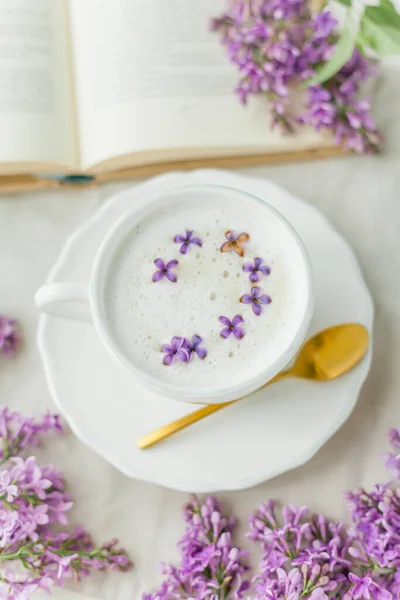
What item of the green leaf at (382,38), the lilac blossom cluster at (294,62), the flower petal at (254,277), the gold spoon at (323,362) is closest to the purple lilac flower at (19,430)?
the gold spoon at (323,362)

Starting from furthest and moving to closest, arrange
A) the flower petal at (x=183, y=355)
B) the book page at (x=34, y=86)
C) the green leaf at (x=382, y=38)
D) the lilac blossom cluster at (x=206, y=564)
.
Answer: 1. the book page at (x=34, y=86)
2. the lilac blossom cluster at (x=206, y=564)
3. the flower petal at (x=183, y=355)
4. the green leaf at (x=382, y=38)

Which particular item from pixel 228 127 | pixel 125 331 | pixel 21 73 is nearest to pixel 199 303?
pixel 125 331

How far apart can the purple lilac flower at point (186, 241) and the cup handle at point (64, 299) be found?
0.39ft

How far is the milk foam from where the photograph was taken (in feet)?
2.76

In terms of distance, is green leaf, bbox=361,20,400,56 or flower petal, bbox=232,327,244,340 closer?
green leaf, bbox=361,20,400,56

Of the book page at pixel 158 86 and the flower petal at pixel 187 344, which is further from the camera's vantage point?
the book page at pixel 158 86

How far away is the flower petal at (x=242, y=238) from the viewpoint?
2.84 feet

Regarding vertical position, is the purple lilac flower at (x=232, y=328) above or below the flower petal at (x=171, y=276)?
below

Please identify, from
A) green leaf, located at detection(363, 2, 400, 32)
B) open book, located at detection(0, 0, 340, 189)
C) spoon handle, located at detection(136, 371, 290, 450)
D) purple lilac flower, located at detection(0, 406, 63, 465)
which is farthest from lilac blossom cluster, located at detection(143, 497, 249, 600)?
green leaf, located at detection(363, 2, 400, 32)

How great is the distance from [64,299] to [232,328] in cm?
19

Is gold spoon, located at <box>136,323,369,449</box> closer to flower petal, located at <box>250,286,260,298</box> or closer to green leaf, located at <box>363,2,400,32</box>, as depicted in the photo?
flower petal, located at <box>250,286,260,298</box>

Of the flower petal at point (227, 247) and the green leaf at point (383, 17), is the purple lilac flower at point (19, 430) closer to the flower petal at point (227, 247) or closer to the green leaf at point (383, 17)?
the flower petal at point (227, 247)

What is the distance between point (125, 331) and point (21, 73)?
440mm

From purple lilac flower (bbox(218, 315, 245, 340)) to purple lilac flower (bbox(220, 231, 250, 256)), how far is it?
8cm
